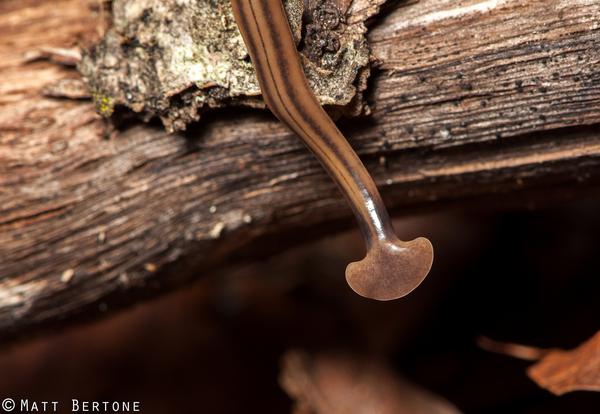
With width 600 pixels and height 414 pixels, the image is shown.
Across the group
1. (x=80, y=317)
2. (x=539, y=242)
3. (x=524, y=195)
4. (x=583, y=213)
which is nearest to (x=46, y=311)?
(x=80, y=317)

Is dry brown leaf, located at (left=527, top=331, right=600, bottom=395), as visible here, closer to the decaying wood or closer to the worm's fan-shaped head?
the decaying wood

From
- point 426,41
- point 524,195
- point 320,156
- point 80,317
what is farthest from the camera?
point 80,317

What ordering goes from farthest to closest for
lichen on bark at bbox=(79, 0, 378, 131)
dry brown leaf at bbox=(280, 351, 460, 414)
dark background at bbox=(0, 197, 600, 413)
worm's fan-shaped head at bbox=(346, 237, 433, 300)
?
dark background at bbox=(0, 197, 600, 413) → dry brown leaf at bbox=(280, 351, 460, 414) → lichen on bark at bbox=(79, 0, 378, 131) → worm's fan-shaped head at bbox=(346, 237, 433, 300)

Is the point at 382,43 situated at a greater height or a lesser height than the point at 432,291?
greater

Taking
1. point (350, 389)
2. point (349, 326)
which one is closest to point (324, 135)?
point (350, 389)

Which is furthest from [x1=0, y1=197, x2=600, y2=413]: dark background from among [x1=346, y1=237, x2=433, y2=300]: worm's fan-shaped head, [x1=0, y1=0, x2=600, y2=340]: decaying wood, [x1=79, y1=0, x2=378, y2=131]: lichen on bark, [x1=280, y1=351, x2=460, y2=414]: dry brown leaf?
[x1=346, y1=237, x2=433, y2=300]: worm's fan-shaped head

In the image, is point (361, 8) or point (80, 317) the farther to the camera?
point (80, 317)

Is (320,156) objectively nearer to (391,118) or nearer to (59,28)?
(391,118)
